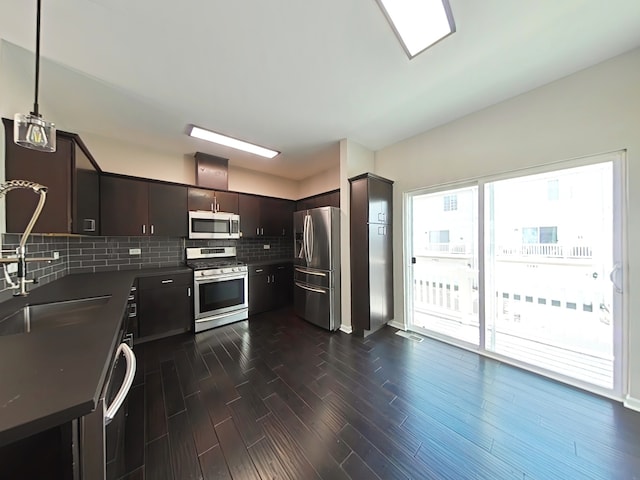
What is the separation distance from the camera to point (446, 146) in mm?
2752

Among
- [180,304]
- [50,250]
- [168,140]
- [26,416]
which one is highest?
[168,140]

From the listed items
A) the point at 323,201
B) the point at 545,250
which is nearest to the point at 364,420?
the point at 545,250

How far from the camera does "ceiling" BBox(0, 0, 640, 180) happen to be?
4.62 ft

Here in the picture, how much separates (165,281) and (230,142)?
2134 mm

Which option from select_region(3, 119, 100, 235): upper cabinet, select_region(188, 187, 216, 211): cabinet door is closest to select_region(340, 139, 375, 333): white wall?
select_region(188, 187, 216, 211): cabinet door

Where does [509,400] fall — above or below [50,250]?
below

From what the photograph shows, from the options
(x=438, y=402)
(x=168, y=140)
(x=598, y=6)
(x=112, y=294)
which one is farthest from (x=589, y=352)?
(x=168, y=140)

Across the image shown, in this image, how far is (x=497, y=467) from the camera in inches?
51.1

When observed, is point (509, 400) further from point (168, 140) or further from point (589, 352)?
point (168, 140)

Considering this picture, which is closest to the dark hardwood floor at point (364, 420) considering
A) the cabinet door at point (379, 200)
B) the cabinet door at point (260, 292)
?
the cabinet door at point (260, 292)

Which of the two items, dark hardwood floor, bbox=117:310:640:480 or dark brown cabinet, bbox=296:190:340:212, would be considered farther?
dark brown cabinet, bbox=296:190:340:212

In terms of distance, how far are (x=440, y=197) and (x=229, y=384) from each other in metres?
3.29

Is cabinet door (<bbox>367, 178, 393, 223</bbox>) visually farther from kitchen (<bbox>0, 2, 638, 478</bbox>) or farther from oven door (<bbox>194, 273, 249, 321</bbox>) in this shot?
oven door (<bbox>194, 273, 249, 321</bbox>)

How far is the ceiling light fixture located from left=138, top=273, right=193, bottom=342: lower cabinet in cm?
193
